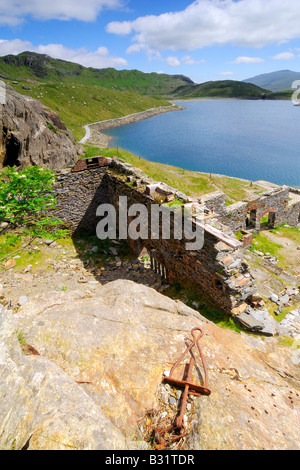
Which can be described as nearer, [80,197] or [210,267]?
[210,267]

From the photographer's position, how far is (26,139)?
1853 cm

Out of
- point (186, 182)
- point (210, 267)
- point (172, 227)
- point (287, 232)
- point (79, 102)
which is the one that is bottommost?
point (287, 232)

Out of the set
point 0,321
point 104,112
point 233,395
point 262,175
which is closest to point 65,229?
point 0,321

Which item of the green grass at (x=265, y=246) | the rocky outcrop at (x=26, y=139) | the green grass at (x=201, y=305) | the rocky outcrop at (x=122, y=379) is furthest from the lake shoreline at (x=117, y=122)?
the rocky outcrop at (x=122, y=379)

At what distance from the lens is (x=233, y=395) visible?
3.95m

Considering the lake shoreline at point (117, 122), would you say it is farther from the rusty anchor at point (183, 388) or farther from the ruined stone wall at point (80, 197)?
the rusty anchor at point (183, 388)

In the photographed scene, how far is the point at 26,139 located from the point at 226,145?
68.2 meters

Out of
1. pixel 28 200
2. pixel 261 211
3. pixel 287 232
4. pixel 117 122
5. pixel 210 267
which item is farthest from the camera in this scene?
pixel 117 122

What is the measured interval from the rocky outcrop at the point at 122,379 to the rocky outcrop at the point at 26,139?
48.5 feet

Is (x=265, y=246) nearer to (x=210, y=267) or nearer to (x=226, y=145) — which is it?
(x=210, y=267)

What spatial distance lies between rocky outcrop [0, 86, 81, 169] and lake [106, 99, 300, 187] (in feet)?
119

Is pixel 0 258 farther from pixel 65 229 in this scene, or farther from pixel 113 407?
pixel 113 407

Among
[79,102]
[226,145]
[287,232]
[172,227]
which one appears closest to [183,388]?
[172,227]

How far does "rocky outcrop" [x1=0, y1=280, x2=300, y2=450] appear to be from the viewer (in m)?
2.68
